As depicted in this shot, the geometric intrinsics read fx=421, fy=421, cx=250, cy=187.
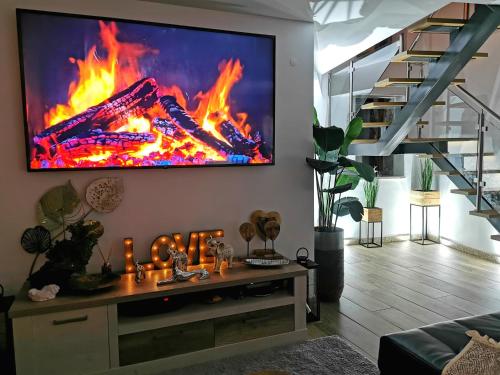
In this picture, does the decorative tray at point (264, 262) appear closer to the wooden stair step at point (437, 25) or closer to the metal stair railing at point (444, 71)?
the metal stair railing at point (444, 71)

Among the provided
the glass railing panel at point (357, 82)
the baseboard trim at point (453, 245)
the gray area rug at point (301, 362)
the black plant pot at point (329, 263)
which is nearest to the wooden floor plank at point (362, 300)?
the black plant pot at point (329, 263)

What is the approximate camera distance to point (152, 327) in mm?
2604

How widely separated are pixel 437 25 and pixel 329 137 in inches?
54.7

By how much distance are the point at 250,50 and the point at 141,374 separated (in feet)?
7.86

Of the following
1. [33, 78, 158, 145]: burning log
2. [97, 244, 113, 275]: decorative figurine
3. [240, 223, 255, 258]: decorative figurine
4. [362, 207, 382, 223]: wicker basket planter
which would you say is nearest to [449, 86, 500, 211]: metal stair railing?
[362, 207, 382, 223]: wicker basket planter

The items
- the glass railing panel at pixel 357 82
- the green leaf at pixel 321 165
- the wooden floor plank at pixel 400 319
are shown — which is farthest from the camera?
the glass railing panel at pixel 357 82

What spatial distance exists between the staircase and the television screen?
1608 mm

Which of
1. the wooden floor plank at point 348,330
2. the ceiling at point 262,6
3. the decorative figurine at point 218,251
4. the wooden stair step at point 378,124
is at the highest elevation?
the ceiling at point 262,6

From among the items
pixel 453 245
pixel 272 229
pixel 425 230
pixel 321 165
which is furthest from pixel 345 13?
pixel 425 230

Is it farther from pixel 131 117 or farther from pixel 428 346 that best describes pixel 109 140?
pixel 428 346

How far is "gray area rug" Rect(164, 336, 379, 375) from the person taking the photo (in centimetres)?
261

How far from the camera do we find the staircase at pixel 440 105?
12.2 ft

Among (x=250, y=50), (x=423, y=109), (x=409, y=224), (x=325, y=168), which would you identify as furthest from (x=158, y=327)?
(x=409, y=224)

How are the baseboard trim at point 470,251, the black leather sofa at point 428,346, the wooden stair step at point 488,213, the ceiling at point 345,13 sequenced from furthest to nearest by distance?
the baseboard trim at point 470,251, the wooden stair step at point 488,213, the ceiling at point 345,13, the black leather sofa at point 428,346
